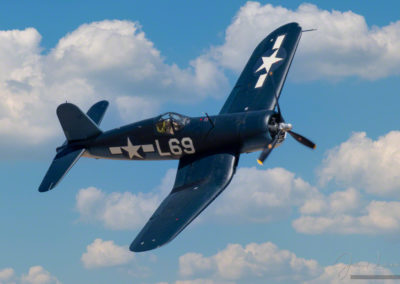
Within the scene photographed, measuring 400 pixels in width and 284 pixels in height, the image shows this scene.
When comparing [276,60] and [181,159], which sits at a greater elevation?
[276,60]

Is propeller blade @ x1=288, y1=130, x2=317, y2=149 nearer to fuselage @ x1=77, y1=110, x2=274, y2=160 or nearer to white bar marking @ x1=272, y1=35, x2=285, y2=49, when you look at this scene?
fuselage @ x1=77, y1=110, x2=274, y2=160

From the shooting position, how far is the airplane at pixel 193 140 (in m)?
23.3

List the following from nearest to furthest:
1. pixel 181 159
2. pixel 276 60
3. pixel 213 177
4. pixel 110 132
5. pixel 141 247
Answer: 1. pixel 141 247
2. pixel 213 177
3. pixel 181 159
4. pixel 110 132
5. pixel 276 60

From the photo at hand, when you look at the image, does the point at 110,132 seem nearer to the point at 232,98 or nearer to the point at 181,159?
the point at 181,159

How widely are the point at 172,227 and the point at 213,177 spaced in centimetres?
362

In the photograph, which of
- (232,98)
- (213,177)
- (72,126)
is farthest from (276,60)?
(72,126)

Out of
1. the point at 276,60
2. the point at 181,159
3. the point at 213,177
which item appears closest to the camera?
the point at 213,177

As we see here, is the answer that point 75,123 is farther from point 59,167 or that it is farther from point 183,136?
point 183,136

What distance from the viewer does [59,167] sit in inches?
1109

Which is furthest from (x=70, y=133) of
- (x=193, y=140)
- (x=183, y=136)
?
(x=193, y=140)

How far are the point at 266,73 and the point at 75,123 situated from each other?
9974 mm

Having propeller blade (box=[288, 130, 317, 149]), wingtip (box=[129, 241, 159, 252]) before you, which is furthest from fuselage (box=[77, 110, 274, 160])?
wingtip (box=[129, 241, 159, 252])

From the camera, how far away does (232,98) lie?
29.8 metres

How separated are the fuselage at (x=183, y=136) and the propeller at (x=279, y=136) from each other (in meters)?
0.38
